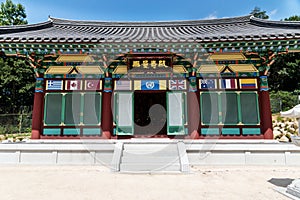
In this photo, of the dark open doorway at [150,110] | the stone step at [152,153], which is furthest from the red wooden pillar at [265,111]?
the dark open doorway at [150,110]

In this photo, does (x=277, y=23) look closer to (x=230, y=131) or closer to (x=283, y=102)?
(x=230, y=131)

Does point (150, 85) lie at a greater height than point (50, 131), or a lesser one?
greater

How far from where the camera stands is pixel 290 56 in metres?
24.8

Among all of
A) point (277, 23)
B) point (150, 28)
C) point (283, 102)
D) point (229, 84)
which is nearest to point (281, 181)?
point (229, 84)

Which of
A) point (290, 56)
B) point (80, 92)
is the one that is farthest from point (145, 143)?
point (290, 56)

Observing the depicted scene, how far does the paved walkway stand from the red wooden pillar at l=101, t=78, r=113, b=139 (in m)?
1.95

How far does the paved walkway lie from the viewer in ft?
12.6

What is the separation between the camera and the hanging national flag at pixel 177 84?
818 centimetres

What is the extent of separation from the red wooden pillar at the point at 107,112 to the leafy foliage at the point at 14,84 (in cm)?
1748

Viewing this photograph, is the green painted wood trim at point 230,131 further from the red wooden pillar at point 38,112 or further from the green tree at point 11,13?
the green tree at point 11,13

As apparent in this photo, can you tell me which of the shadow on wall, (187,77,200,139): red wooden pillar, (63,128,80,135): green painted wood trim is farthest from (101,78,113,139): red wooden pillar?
the shadow on wall

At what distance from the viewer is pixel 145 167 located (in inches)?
226

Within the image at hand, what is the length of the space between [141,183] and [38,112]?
555cm

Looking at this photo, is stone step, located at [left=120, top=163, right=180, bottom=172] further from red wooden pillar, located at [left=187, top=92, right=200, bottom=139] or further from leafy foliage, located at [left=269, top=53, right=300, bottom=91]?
leafy foliage, located at [left=269, top=53, right=300, bottom=91]
